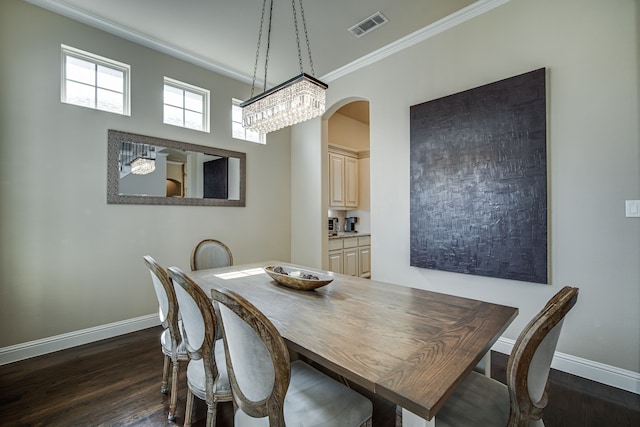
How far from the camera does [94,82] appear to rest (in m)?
2.85

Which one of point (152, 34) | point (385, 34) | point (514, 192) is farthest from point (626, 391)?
point (152, 34)

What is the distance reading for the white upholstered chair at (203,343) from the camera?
1301 mm

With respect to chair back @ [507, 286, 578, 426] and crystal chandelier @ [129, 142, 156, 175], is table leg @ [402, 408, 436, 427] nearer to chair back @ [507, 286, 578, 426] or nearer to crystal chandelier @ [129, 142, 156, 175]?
chair back @ [507, 286, 578, 426]

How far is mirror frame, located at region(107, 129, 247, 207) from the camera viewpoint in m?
2.86

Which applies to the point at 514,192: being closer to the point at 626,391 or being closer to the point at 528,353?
the point at 626,391

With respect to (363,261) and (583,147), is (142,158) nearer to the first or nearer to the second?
(363,261)

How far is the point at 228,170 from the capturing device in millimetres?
3785

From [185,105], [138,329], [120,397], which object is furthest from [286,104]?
[138,329]

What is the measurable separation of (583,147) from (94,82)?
4267 millimetres

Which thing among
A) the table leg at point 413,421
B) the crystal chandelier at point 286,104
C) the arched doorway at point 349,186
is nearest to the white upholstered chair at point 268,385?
the table leg at point 413,421

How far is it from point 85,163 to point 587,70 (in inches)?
167

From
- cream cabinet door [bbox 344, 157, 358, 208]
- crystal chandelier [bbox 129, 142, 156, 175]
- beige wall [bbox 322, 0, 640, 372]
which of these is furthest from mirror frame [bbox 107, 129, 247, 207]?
beige wall [bbox 322, 0, 640, 372]

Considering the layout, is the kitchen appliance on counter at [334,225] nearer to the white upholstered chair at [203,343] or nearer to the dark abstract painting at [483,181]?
the dark abstract painting at [483,181]

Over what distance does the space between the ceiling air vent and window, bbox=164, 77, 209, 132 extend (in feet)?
6.28
